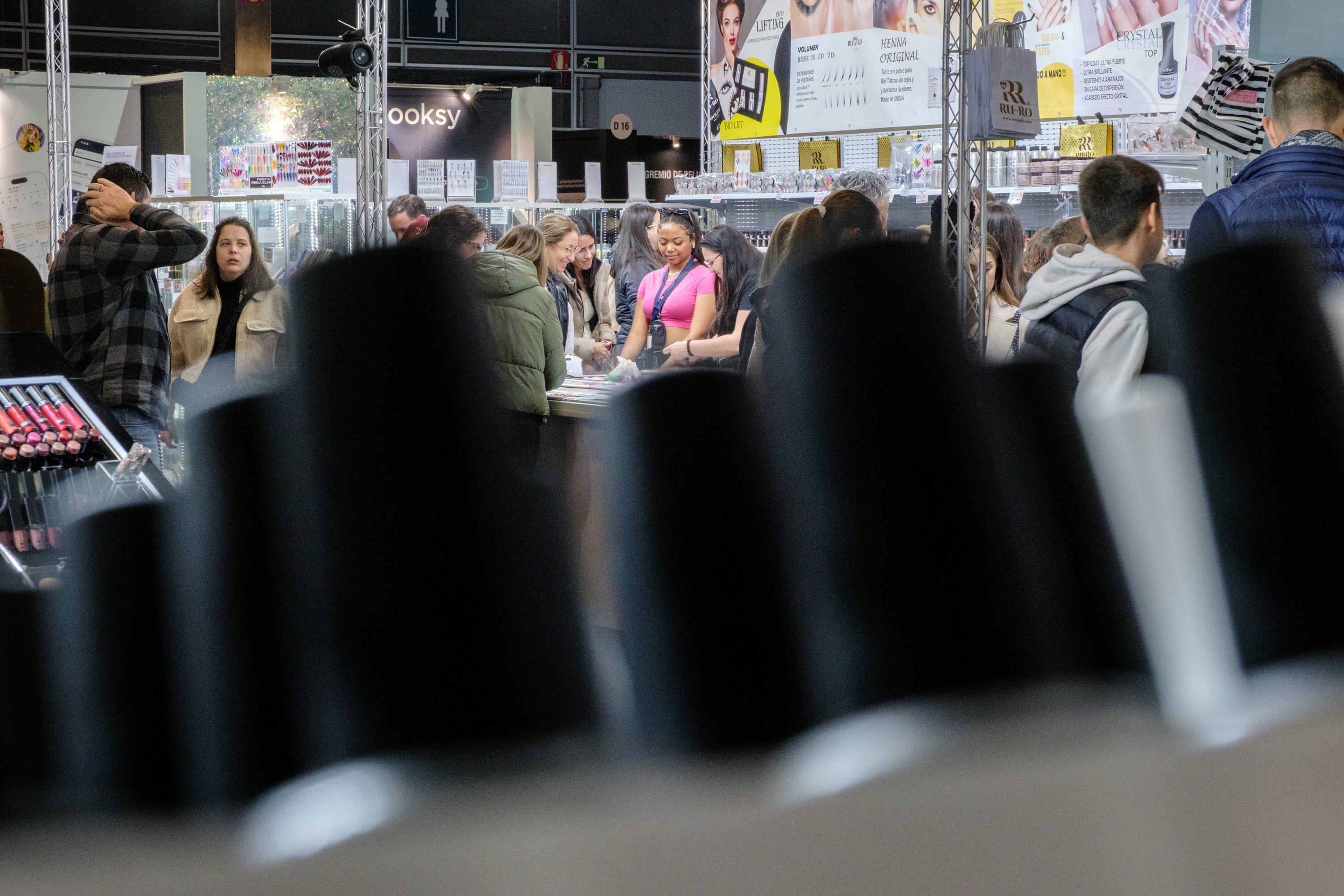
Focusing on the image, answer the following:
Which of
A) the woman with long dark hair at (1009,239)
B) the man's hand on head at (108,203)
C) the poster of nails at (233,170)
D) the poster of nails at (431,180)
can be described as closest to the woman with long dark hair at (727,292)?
the woman with long dark hair at (1009,239)

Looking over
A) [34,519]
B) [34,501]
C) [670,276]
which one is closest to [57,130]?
[670,276]

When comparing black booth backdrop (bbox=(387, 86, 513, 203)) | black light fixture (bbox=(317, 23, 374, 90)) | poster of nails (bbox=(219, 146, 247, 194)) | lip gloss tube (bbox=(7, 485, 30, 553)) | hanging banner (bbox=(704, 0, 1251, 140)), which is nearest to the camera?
lip gloss tube (bbox=(7, 485, 30, 553))

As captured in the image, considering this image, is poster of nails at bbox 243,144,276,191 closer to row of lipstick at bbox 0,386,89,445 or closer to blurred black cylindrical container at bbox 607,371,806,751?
row of lipstick at bbox 0,386,89,445

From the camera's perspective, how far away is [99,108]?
9.66 metres

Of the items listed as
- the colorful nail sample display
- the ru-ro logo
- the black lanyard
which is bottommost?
the colorful nail sample display

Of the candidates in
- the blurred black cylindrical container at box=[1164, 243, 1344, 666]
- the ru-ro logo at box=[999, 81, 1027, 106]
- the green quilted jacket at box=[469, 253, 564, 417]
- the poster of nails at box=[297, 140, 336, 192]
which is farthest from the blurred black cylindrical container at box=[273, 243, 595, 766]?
the poster of nails at box=[297, 140, 336, 192]

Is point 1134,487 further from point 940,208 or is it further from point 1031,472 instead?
point 940,208

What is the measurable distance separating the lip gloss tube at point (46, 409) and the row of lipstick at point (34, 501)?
9 centimetres

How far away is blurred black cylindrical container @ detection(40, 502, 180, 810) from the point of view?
266 millimetres

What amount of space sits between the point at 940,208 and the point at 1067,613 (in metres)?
4.17

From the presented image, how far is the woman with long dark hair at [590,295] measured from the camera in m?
7.16

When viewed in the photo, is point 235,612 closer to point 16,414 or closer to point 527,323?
point 16,414

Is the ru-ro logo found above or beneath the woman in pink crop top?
above

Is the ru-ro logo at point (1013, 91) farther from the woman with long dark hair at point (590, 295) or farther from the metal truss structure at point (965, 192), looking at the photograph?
the woman with long dark hair at point (590, 295)
